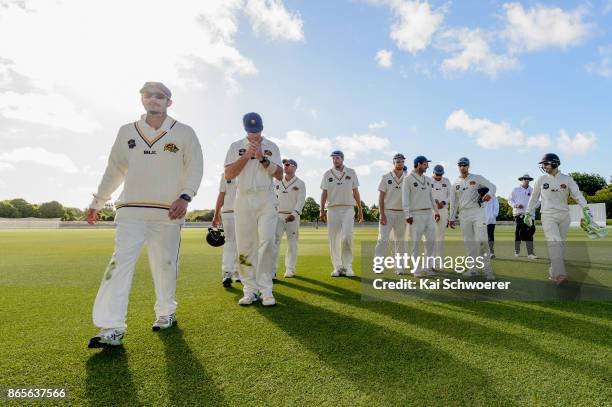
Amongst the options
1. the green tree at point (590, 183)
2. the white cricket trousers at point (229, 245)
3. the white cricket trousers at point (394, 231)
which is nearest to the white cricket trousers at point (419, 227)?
the white cricket trousers at point (394, 231)

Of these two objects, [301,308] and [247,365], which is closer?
[247,365]

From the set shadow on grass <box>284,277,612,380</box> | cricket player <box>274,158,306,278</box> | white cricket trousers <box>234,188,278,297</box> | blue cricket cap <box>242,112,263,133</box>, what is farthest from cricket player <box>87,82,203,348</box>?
cricket player <box>274,158,306,278</box>

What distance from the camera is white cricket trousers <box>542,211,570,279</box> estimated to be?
23.9 feet

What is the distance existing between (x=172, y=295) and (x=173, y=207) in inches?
42.3

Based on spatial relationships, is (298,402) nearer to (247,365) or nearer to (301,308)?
(247,365)

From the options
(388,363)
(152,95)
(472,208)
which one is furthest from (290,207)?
(388,363)

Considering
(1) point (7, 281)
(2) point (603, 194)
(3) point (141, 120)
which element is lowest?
(1) point (7, 281)

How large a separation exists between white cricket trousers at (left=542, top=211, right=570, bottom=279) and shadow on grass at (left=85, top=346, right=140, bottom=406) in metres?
7.29

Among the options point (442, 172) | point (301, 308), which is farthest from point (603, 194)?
point (301, 308)

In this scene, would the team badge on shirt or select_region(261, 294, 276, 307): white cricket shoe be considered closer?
the team badge on shirt

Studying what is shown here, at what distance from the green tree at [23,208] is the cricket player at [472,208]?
134160mm

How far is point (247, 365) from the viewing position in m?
3.17

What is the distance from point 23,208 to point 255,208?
5343 inches

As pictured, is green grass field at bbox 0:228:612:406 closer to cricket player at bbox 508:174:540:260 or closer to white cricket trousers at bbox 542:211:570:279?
white cricket trousers at bbox 542:211:570:279
